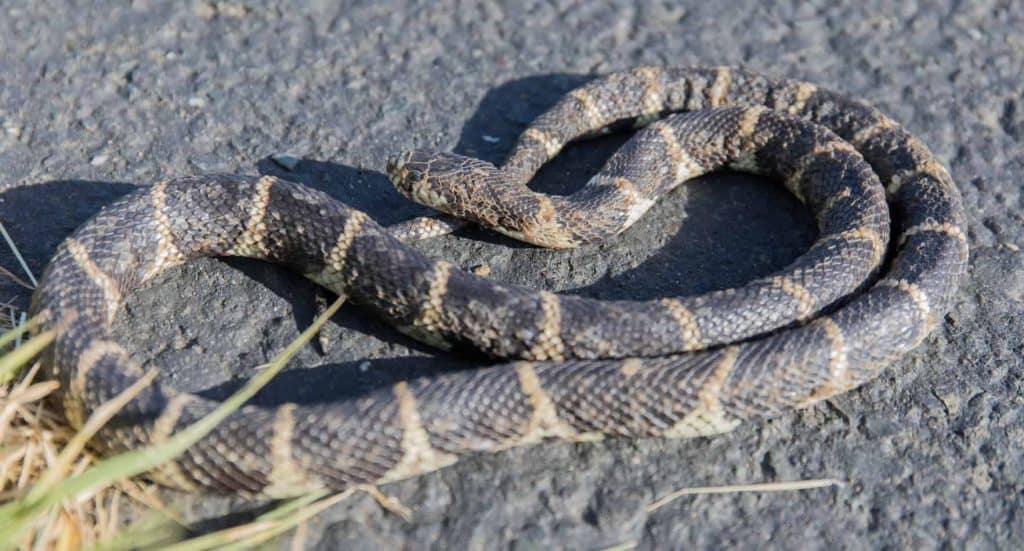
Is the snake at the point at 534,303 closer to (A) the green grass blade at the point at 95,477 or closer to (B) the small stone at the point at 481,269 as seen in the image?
(B) the small stone at the point at 481,269

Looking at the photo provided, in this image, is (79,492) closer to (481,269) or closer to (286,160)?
(481,269)

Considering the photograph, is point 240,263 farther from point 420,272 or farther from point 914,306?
point 914,306

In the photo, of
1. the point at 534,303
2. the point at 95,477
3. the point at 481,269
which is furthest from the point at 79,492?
the point at 481,269

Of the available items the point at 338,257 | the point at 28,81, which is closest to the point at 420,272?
the point at 338,257

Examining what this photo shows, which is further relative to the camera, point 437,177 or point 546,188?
point 546,188

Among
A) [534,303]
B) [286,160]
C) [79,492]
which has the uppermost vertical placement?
[286,160]
